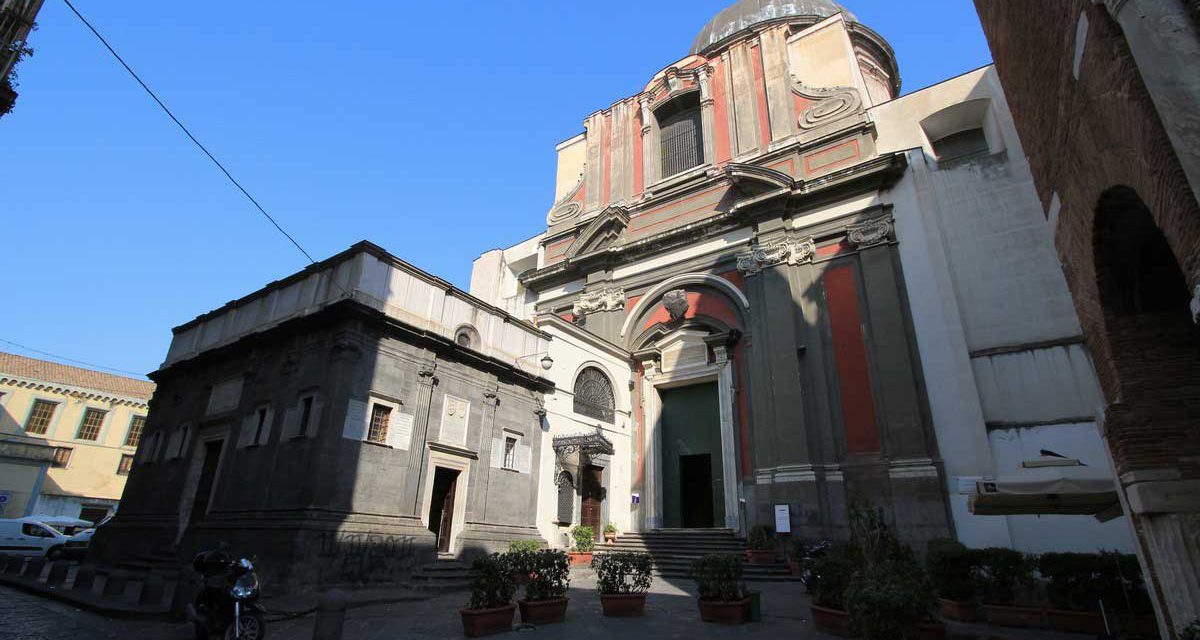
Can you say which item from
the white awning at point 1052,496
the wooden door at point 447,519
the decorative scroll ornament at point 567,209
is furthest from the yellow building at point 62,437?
the white awning at point 1052,496

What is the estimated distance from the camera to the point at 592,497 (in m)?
16.0

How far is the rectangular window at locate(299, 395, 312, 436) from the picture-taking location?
11.2 metres

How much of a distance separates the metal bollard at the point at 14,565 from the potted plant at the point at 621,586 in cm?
1330

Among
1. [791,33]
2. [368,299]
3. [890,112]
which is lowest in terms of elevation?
[368,299]

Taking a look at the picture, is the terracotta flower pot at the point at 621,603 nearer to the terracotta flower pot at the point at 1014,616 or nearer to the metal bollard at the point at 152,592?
the terracotta flower pot at the point at 1014,616

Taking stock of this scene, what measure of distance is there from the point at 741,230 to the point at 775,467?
7.63 meters

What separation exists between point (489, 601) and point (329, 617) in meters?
2.23

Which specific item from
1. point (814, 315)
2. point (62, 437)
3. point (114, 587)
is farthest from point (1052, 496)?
point (62, 437)

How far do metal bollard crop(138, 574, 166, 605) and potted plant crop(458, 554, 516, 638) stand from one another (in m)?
5.05

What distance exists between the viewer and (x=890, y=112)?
17.4 meters

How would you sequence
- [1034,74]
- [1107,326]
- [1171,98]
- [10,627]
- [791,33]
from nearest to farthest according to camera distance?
[1171,98] < [1107,326] < [1034,74] < [10,627] < [791,33]

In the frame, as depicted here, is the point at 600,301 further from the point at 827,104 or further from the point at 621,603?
the point at 621,603

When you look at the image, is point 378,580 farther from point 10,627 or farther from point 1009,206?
point 1009,206

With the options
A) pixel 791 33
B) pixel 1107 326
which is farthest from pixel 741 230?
pixel 1107 326
